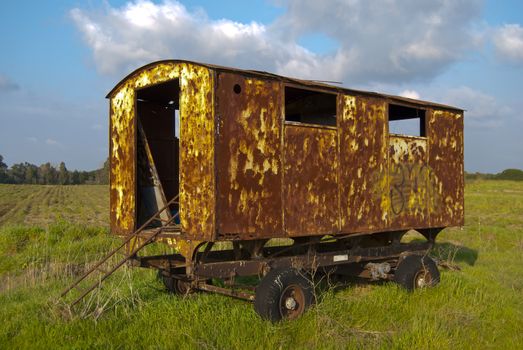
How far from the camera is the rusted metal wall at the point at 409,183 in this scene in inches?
327

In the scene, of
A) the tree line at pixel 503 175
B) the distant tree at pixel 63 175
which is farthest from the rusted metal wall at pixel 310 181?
the distant tree at pixel 63 175

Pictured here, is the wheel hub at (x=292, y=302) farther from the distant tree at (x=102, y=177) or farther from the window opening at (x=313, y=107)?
the distant tree at (x=102, y=177)

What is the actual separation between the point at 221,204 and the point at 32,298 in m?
3.72

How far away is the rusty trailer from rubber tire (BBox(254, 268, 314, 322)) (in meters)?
0.01

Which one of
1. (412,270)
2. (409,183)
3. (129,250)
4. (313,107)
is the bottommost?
(412,270)

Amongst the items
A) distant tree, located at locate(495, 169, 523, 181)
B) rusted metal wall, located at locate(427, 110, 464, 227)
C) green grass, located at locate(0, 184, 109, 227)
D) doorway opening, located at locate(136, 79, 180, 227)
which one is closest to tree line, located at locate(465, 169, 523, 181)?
distant tree, located at locate(495, 169, 523, 181)

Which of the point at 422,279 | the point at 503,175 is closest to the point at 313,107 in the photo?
the point at 422,279

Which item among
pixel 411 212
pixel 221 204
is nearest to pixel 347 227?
pixel 411 212

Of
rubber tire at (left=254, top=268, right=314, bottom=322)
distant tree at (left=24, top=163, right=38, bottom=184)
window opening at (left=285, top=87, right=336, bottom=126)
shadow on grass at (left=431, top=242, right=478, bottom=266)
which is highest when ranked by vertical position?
distant tree at (left=24, top=163, right=38, bottom=184)

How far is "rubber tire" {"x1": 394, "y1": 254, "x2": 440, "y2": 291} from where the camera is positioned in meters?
8.16

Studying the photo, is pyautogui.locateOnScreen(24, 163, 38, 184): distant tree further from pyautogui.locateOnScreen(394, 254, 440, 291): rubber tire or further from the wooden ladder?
pyautogui.locateOnScreen(394, 254, 440, 291): rubber tire

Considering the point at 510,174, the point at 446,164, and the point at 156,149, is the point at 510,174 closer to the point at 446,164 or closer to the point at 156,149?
the point at 446,164

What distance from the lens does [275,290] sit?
6152 mm

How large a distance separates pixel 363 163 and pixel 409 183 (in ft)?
4.22
